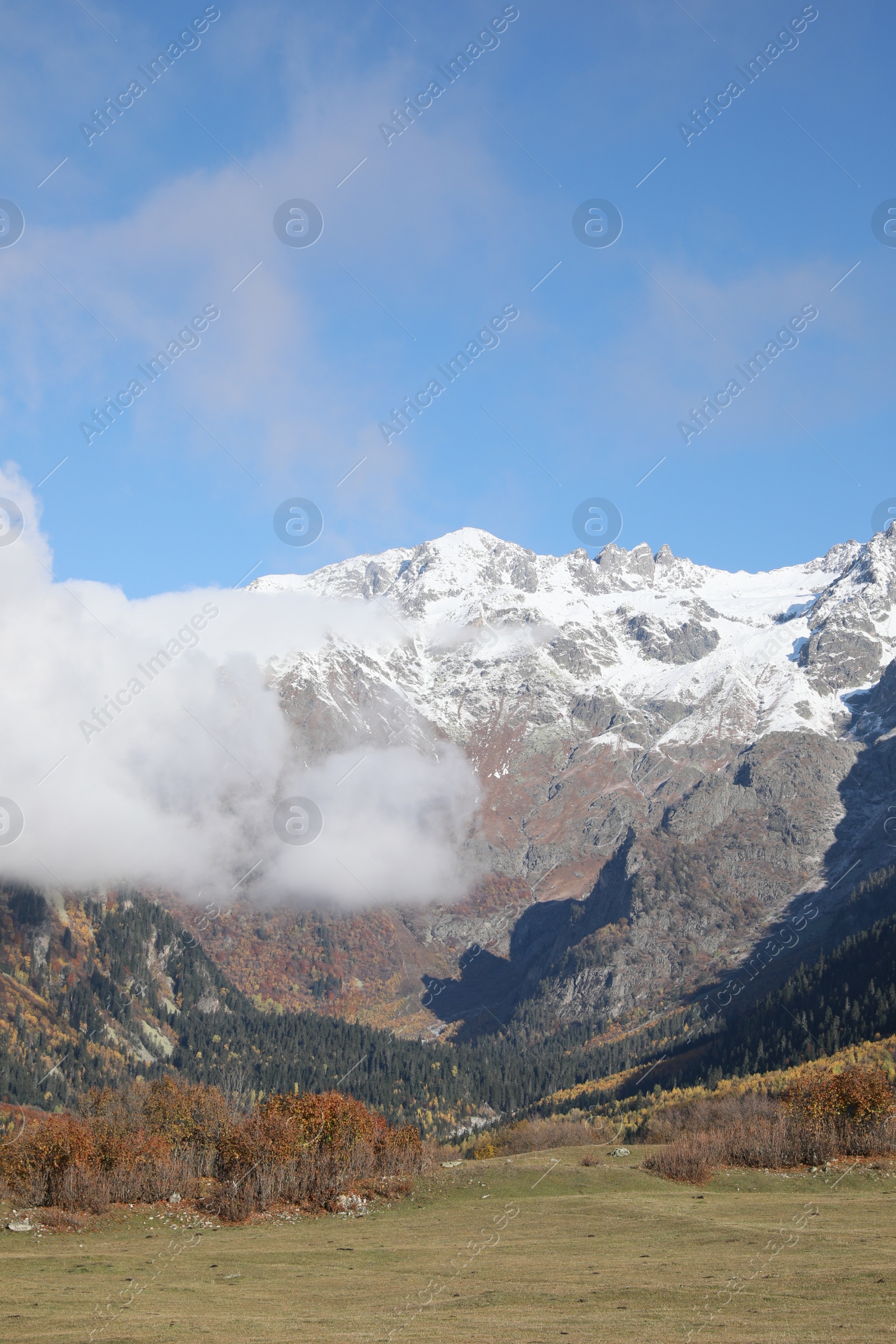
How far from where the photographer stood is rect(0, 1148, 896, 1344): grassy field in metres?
39.4

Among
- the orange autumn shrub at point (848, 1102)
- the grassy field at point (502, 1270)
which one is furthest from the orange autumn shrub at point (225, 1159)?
the orange autumn shrub at point (848, 1102)

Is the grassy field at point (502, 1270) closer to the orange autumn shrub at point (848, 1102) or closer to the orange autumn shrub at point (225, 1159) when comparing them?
the orange autumn shrub at point (225, 1159)

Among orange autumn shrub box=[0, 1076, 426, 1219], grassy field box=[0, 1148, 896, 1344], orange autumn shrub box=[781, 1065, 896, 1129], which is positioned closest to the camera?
grassy field box=[0, 1148, 896, 1344]

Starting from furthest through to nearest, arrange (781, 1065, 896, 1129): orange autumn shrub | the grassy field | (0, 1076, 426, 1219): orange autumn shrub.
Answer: (781, 1065, 896, 1129): orange autumn shrub, (0, 1076, 426, 1219): orange autumn shrub, the grassy field

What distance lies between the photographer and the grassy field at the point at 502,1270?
39406 millimetres

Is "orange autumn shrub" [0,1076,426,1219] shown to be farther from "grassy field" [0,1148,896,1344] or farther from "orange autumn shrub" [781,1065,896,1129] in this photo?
"orange autumn shrub" [781,1065,896,1129]

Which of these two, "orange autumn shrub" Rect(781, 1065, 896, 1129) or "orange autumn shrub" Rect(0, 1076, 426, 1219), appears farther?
"orange autumn shrub" Rect(781, 1065, 896, 1129)

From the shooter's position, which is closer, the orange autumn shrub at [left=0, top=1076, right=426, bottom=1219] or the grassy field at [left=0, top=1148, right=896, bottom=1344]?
the grassy field at [left=0, top=1148, right=896, bottom=1344]

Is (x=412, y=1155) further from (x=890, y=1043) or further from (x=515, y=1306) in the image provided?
(x=890, y=1043)

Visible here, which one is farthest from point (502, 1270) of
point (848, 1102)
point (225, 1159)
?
point (848, 1102)

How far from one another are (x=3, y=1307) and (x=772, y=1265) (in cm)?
3995

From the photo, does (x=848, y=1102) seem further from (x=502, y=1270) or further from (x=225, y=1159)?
(x=502, y=1270)

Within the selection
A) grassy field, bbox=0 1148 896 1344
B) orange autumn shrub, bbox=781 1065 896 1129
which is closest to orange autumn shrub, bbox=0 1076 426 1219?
grassy field, bbox=0 1148 896 1344

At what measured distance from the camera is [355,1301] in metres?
47.6
